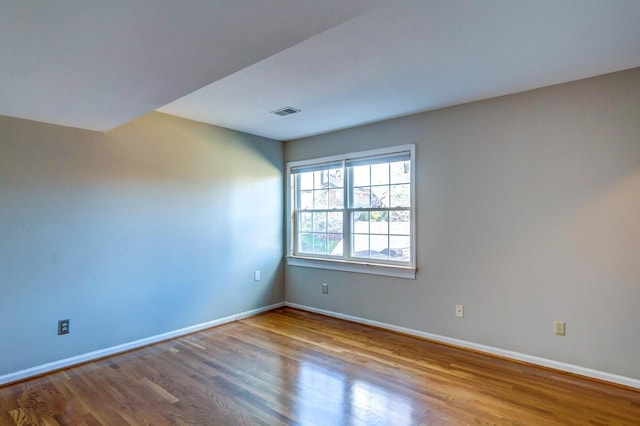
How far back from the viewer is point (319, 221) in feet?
15.5

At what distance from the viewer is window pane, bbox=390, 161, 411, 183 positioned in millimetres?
3830

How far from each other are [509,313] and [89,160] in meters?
4.07

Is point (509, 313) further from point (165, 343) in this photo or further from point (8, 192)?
point (8, 192)

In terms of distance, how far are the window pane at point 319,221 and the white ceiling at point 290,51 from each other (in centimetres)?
169

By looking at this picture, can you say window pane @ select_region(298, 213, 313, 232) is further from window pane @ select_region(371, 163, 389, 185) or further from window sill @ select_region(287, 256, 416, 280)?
window pane @ select_region(371, 163, 389, 185)

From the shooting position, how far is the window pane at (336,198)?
4438 mm

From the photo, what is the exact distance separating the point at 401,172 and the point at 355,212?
78 cm

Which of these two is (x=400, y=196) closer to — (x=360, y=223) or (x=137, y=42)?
(x=360, y=223)

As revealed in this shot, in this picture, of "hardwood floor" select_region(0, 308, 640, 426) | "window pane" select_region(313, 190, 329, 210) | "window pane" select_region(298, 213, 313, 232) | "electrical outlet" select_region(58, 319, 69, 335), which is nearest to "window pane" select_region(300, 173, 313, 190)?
"window pane" select_region(313, 190, 329, 210)

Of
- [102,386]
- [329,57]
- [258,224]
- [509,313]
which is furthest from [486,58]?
[102,386]

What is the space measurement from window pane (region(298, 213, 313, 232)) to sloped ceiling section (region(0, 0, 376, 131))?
2746 millimetres

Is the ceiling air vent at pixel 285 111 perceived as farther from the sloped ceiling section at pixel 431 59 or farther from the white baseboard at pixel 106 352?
the white baseboard at pixel 106 352

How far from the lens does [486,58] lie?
243cm

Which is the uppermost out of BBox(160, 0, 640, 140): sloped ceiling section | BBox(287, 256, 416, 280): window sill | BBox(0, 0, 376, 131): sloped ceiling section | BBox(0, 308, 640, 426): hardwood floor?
BBox(160, 0, 640, 140): sloped ceiling section
